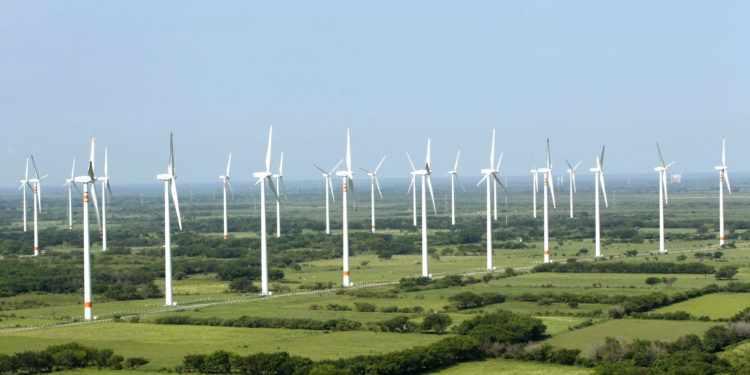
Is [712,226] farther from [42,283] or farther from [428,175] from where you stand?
[42,283]

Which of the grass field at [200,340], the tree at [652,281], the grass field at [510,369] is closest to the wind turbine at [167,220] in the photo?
the grass field at [200,340]

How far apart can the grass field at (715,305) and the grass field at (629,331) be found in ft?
15.5

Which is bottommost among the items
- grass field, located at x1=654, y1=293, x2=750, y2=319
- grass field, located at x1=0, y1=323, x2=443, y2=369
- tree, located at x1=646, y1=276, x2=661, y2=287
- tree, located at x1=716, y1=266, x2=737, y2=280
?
grass field, located at x1=0, y1=323, x2=443, y2=369

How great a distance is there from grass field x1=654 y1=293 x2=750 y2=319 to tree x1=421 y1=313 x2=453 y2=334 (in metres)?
18.1

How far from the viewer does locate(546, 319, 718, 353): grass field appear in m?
71.6

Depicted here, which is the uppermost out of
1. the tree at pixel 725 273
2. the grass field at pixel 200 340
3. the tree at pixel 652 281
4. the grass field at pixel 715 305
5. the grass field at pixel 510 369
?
the tree at pixel 725 273

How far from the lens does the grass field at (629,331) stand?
235ft

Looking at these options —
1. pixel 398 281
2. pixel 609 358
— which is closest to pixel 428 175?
pixel 398 281

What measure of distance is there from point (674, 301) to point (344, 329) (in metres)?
28.6

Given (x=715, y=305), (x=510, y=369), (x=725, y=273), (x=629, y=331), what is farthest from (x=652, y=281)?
(x=510, y=369)

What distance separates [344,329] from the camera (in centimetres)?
Answer: 7925

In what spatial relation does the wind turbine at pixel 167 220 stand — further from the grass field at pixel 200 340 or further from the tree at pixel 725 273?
the tree at pixel 725 273

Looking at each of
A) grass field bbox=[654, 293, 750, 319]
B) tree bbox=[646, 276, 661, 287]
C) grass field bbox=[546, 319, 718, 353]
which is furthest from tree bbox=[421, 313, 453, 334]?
tree bbox=[646, 276, 661, 287]

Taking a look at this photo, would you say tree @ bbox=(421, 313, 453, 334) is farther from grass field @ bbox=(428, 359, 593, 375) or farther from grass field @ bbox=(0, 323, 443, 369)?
grass field @ bbox=(428, 359, 593, 375)
